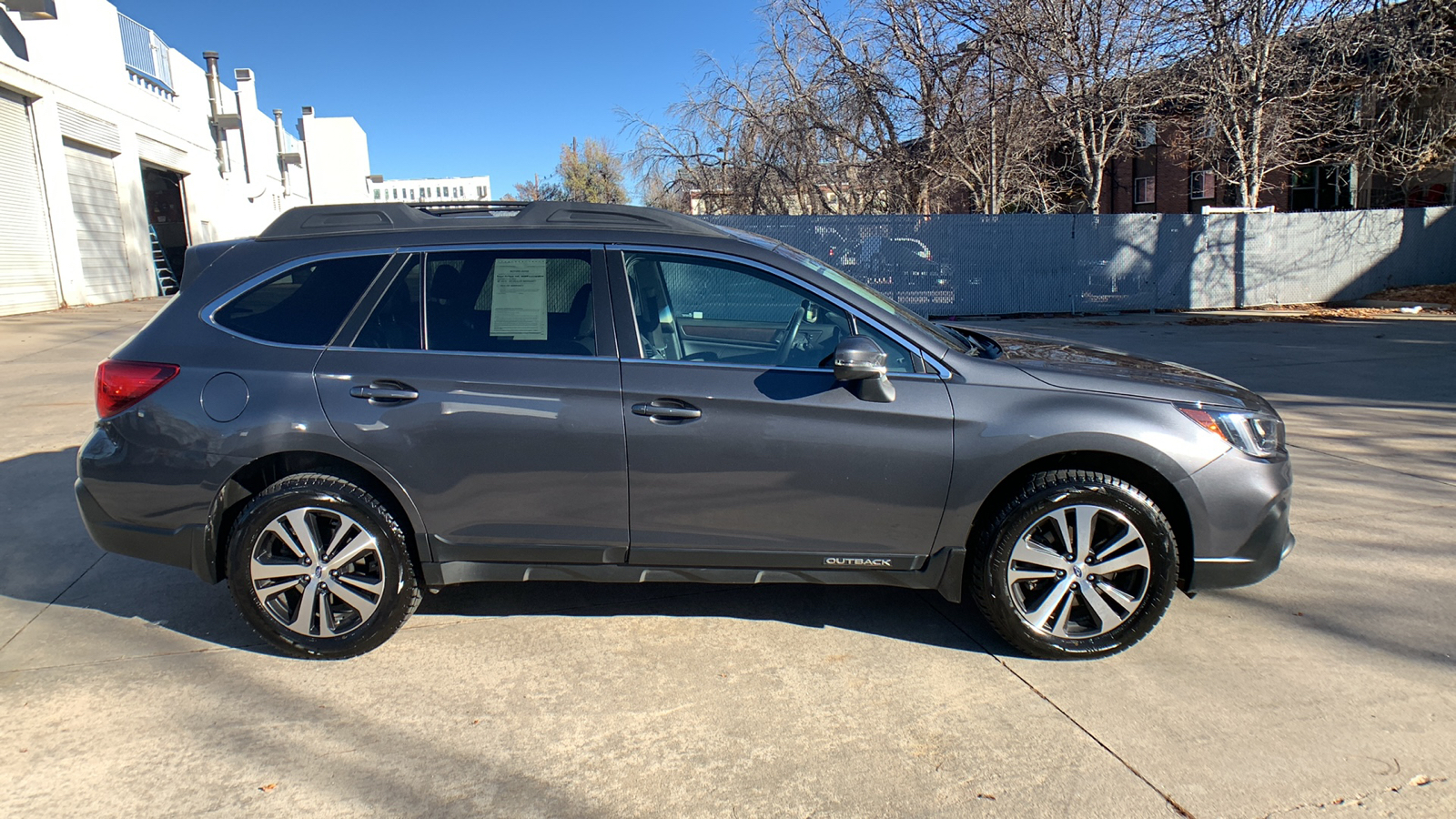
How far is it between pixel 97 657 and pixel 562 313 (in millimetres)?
2320

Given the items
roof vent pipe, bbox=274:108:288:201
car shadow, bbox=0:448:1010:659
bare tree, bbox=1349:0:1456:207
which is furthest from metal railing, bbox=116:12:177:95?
bare tree, bbox=1349:0:1456:207

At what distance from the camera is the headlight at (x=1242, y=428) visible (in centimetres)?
343

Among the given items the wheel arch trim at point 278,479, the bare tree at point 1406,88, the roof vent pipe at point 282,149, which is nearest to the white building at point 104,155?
the roof vent pipe at point 282,149

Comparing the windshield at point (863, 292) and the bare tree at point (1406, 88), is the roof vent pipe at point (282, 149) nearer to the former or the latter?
the bare tree at point (1406, 88)

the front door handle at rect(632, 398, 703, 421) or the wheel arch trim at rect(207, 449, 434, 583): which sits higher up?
the front door handle at rect(632, 398, 703, 421)

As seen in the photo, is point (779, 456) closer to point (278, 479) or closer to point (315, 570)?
point (315, 570)

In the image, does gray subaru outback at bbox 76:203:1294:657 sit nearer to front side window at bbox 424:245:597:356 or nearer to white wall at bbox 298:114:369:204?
front side window at bbox 424:245:597:356

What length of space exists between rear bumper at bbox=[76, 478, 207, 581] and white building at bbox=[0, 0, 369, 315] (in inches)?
667

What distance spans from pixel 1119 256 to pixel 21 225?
73.1ft

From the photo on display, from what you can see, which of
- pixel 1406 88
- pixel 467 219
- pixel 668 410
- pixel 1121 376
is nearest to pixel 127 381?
pixel 467 219

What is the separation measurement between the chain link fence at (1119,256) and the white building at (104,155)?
44.7ft

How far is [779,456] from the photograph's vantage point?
3346mm

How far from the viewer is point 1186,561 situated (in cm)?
347

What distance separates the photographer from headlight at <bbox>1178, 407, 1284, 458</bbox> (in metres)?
3.43
